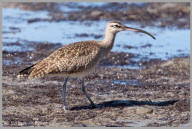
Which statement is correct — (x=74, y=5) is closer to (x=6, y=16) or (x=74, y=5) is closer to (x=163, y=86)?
(x=6, y=16)

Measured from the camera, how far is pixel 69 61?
33.6ft

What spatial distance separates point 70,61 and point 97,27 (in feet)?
39.0

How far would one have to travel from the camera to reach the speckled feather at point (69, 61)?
1017cm

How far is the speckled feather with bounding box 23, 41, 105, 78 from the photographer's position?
1017 centimetres

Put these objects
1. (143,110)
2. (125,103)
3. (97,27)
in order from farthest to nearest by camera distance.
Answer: (97,27)
(125,103)
(143,110)

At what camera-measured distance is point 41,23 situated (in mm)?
22625

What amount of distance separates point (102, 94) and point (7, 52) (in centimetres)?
526

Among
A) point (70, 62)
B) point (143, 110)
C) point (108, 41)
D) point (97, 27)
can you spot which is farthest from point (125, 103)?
point (97, 27)

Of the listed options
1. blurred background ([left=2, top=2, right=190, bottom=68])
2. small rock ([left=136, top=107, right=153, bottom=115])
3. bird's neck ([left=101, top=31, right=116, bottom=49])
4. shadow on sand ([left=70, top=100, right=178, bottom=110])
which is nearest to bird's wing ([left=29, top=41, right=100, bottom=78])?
bird's neck ([left=101, top=31, right=116, bottom=49])

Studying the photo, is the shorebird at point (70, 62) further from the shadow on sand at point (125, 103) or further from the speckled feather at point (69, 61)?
the shadow on sand at point (125, 103)

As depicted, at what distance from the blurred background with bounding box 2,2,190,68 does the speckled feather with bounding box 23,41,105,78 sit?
14.7 feet

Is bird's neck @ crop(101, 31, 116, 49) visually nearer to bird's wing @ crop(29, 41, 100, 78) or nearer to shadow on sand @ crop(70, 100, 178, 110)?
bird's wing @ crop(29, 41, 100, 78)

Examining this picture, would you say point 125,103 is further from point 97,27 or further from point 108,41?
point 97,27

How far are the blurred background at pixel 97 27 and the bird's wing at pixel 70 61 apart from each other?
177 inches
